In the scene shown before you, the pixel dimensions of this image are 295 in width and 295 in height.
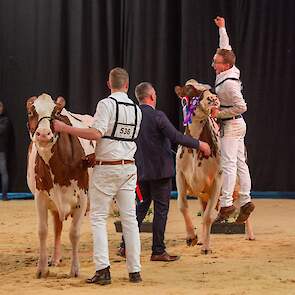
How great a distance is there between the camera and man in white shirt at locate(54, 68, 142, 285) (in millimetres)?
6055

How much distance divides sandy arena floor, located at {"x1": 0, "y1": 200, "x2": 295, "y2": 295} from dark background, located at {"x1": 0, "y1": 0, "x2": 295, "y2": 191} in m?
3.76

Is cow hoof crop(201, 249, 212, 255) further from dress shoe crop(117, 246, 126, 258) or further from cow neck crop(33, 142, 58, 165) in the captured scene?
cow neck crop(33, 142, 58, 165)

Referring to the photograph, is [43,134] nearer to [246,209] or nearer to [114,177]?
[114,177]

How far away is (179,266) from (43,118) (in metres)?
1.97

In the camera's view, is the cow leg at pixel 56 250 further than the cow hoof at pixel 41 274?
Yes

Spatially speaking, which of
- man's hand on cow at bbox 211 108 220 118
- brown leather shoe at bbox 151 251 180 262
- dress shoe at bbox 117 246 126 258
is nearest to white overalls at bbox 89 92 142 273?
brown leather shoe at bbox 151 251 180 262

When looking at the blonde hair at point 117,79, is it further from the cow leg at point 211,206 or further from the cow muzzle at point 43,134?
the cow leg at point 211,206

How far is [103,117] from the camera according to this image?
5.98 metres

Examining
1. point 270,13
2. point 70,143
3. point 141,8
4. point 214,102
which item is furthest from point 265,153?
point 70,143

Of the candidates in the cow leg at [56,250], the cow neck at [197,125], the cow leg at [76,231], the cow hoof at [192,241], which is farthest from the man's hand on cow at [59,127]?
the cow hoof at [192,241]

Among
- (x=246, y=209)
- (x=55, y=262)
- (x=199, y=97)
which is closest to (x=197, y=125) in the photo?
(x=199, y=97)

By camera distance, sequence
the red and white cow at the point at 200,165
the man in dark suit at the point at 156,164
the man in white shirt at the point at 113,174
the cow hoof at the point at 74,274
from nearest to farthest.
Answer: the man in white shirt at the point at 113,174, the cow hoof at the point at 74,274, the man in dark suit at the point at 156,164, the red and white cow at the point at 200,165

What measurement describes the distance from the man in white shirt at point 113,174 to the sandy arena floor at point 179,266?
22 centimetres

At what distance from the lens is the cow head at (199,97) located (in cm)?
772
